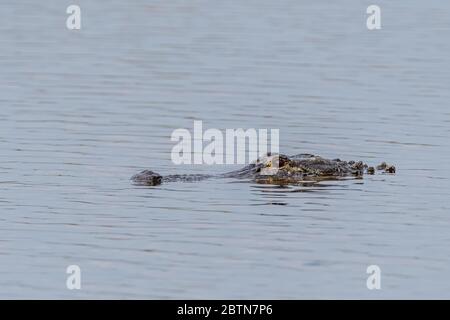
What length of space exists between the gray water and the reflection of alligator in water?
0.26 metres

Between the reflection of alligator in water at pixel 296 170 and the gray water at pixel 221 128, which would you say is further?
the reflection of alligator in water at pixel 296 170

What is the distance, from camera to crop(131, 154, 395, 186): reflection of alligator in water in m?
16.2

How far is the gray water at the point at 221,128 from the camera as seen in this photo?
39.5 ft

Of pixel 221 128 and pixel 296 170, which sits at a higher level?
pixel 221 128

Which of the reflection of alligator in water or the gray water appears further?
the reflection of alligator in water

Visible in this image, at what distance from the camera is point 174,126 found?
1914cm

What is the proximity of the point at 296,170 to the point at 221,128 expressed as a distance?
281 centimetres

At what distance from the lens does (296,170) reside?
53.8ft

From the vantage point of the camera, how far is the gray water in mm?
12055

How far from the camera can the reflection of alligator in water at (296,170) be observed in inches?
637

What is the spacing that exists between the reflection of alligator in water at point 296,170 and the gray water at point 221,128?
0.87 feet

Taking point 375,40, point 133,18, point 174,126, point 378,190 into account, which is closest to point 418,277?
point 378,190

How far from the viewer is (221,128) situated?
18969 mm

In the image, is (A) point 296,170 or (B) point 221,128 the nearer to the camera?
(A) point 296,170
